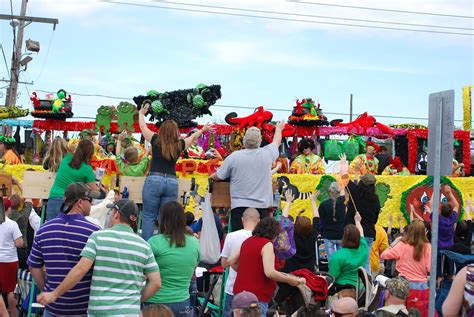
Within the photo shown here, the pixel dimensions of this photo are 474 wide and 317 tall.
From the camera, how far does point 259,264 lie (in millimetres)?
7117

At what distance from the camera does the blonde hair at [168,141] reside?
8.05 m

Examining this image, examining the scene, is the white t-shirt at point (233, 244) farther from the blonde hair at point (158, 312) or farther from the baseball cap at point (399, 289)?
the blonde hair at point (158, 312)

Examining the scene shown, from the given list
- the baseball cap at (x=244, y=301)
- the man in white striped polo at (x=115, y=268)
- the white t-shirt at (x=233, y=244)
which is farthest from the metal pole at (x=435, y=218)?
the man in white striped polo at (x=115, y=268)

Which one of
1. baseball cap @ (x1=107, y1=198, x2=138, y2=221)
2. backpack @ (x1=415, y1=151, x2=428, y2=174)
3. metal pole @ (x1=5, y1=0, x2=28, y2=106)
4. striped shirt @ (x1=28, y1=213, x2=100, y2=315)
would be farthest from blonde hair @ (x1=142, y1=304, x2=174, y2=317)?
metal pole @ (x1=5, y1=0, x2=28, y2=106)

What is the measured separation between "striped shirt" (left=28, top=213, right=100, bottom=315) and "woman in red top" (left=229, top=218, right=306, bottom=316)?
1.65 meters

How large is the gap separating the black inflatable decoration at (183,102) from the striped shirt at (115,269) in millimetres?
7447

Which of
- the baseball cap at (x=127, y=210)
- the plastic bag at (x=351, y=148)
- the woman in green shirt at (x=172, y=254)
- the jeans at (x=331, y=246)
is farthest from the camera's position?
the plastic bag at (x=351, y=148)

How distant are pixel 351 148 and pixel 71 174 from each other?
10424 millimetres

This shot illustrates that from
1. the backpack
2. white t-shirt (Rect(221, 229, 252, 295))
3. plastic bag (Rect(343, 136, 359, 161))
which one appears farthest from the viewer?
the backpack

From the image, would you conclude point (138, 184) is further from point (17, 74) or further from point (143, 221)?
point (17, 74)

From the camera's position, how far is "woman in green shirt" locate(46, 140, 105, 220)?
786cm

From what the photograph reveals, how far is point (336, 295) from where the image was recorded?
8.46m

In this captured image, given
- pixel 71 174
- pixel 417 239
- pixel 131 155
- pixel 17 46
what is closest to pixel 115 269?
pixel 71 174

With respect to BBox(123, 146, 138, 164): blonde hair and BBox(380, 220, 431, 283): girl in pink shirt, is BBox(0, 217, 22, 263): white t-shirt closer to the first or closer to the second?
BBox(123, 146, 138, 164): blonde hair
